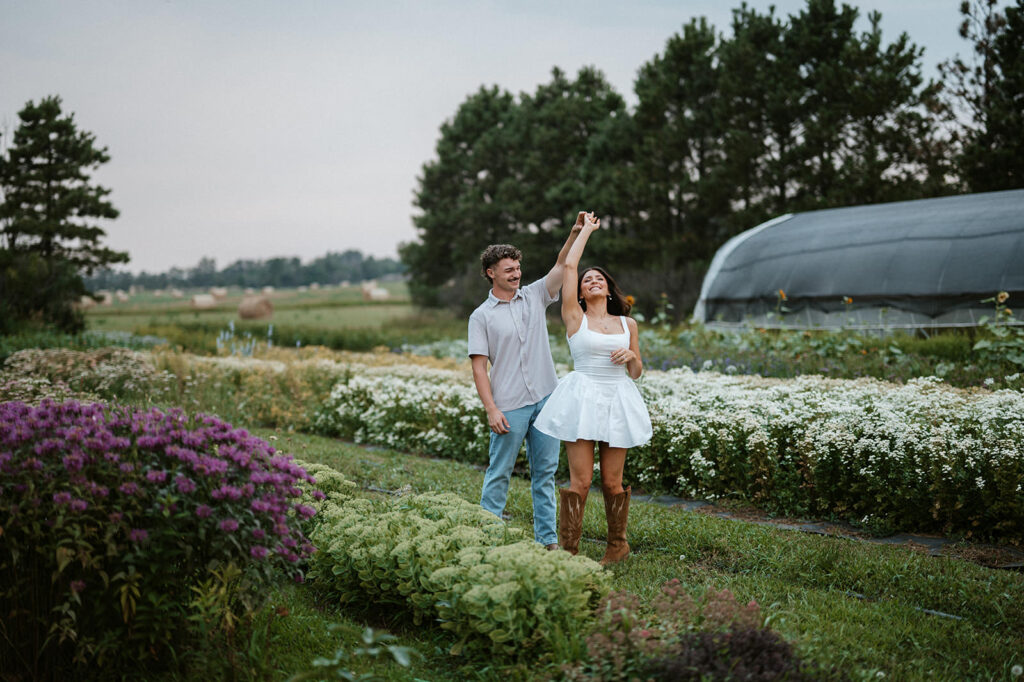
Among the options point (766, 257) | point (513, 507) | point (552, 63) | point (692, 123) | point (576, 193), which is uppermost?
point (552, 63)

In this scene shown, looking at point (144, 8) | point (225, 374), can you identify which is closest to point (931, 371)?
point (225, 374)

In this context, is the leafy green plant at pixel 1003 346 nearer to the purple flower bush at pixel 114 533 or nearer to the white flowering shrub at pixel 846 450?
the white flowering shrub at pixel 846 450

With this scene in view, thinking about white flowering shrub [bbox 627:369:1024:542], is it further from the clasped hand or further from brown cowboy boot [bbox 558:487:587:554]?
the clasped hand

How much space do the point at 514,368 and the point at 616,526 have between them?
108 centimetres

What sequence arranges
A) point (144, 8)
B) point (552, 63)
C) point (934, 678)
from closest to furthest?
point (934, 678)
point (144, 8)
point (552, 63)

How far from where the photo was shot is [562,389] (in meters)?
4.30

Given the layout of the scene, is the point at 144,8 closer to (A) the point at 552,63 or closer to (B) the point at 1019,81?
(B) the point at 1019,81

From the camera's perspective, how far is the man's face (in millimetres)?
4324

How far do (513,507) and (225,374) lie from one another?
6733 millimetres

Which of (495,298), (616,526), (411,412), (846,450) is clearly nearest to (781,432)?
(846,450)

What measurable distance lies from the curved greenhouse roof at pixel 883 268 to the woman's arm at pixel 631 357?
9132 mm

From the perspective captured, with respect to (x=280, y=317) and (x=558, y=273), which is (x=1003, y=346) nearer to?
(x=558, y=273)

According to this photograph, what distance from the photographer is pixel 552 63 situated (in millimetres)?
31469

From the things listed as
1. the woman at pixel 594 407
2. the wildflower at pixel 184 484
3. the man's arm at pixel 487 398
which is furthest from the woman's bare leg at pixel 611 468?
the wildflower at pixel 184 484
